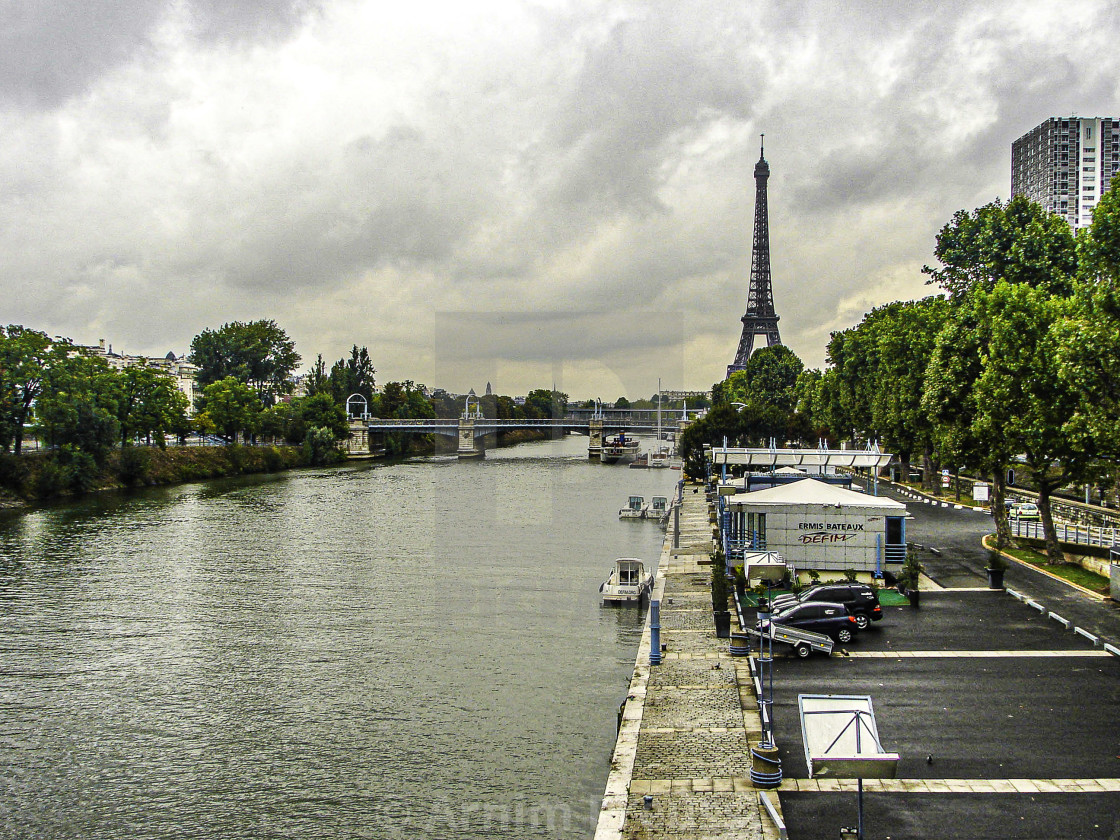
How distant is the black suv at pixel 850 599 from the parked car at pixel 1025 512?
27.6 metres

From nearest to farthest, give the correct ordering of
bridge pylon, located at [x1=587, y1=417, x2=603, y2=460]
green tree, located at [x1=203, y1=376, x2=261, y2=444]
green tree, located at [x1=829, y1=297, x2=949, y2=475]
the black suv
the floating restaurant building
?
the black suv < the floating restaurant building < green tree, located at [x1=829, y1=297, x2=949, y2=475] < green tree, located at [x1=203, y1=376, x2=261, y2=444] < bridge pylon, located at [x1=587, y1=417, x2=603, y2=460]

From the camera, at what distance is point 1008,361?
40.4 metres

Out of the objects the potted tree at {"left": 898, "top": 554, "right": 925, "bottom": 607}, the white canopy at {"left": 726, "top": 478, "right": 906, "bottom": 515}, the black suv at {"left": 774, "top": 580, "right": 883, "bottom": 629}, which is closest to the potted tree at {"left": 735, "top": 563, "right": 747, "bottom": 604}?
the white canopy at {"left": 726, "top": 478, "right": 906, "bottom": 515}

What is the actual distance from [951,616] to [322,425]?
386 ft

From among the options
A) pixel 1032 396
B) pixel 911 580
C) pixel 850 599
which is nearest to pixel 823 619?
pixel 850 599

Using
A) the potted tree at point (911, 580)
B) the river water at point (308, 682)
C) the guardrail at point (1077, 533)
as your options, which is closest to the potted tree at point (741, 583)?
the river water at point (308, 682)

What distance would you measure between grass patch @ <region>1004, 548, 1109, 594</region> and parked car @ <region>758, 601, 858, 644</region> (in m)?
13.7

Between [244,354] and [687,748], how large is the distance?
14520 cm

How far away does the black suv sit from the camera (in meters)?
29.0

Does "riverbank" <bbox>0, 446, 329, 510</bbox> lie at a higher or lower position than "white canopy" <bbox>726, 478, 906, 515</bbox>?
lower

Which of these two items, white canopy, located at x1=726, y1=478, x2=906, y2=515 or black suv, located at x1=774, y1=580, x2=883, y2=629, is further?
white canopy, located at x1=726, y1=478, x2=906, y2=515

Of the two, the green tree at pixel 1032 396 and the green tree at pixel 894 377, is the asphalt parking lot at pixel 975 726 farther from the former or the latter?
the green tree at pixel 894 377

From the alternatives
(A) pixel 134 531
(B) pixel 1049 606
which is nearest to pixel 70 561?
(A) pixel 134 531

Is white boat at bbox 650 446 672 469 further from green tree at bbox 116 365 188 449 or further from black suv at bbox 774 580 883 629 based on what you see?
black suv at bbox 774 580 883 629
